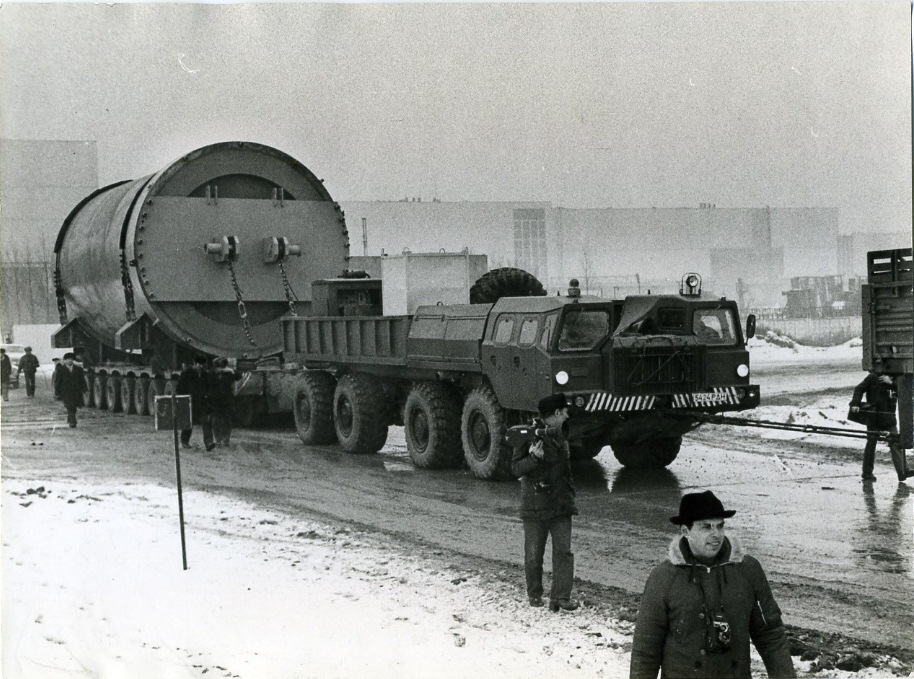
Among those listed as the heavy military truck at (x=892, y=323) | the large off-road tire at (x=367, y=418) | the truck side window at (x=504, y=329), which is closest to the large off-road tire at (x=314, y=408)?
the large off-road tire at (x=367, y=418)

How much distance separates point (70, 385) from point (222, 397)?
211 cm

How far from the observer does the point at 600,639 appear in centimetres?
629

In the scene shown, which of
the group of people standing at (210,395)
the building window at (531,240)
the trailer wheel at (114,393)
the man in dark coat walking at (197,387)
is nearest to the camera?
the building window at (531,240)

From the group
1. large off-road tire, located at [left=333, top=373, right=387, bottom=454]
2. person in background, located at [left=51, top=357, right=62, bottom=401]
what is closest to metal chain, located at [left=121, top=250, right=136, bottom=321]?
person in background, located at [left=51, top=357, right=62, bottom=401]

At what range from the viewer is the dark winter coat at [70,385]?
10.2 m

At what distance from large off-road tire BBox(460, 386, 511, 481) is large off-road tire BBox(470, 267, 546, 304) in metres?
1.02

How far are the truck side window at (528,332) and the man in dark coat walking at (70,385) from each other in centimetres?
436

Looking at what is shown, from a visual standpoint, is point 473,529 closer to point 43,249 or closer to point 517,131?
point 517,131

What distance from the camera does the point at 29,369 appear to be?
28.4ft

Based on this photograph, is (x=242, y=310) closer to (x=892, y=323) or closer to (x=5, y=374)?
(x=5, y=374)

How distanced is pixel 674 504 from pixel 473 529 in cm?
191

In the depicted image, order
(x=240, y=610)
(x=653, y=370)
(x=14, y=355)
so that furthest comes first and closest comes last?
(x=653, y=370)
(x=14, y=355)
(x=240, y=610)

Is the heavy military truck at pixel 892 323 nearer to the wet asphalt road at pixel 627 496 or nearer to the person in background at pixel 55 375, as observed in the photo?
the wet asphalt road at pixel 627 496

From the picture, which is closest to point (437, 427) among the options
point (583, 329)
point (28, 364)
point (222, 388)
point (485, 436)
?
point (485, 436)
